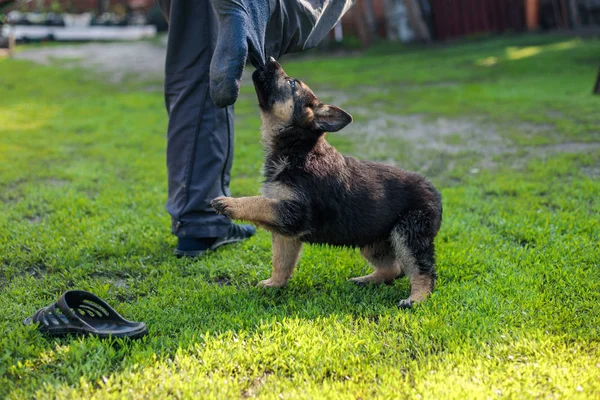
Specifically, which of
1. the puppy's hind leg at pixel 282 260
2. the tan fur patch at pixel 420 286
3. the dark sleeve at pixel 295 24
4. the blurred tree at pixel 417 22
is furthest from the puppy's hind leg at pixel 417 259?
the blurred tree at pixel 417 22

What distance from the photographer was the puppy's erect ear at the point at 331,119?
151 inches

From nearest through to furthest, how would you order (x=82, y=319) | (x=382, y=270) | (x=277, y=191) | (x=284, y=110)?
(x=82, y=319)
(x=277, y=191)
(x=284, y=110)
(x=382, y=270)

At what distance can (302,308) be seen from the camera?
11.9 feet

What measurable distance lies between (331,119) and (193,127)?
1096 millimetres

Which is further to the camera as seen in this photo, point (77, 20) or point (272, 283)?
point (77, 20)

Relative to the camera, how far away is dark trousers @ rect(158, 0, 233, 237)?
4316 mm

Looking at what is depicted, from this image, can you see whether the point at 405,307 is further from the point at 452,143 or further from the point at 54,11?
the point at 54,11

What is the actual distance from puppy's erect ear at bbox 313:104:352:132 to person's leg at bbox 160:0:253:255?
89 centimetres

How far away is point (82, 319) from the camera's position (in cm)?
321

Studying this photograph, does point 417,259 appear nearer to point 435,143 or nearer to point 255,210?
point 255,210

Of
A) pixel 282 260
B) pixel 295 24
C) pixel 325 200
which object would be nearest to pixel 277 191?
pixel 325 200

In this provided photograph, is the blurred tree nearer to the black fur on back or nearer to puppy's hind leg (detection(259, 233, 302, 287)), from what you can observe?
the black fur on back

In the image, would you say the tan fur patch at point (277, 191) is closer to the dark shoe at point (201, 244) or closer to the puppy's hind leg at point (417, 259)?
the puppy's hind leg at point (417, 259)

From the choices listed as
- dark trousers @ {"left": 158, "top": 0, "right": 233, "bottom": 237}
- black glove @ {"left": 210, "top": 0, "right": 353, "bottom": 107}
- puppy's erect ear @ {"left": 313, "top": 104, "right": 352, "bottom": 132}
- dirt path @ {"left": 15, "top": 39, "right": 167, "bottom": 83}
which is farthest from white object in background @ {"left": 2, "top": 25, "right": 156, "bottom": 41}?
puppy's erect ear @ {"left": 313, "top": 104, "right": 352, "bottom": 132}
